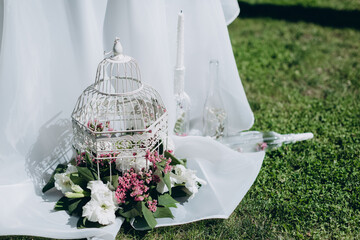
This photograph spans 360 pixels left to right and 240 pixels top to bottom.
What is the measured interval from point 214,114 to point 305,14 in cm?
320

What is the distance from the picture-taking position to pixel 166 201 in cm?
204

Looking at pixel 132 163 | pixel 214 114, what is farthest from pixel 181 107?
pixel 132 163

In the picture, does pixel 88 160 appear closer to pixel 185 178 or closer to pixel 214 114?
pixel 185 178

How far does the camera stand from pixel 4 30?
77.8 inches

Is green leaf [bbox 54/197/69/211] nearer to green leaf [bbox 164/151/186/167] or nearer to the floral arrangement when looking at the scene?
the floral arrangement

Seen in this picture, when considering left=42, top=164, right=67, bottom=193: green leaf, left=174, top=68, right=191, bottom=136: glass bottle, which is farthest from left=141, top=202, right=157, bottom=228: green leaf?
left=174, top=68, right=191, bottom=136: glass bottle

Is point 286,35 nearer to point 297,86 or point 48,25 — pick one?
point 297,86

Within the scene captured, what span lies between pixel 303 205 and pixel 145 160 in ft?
2.95

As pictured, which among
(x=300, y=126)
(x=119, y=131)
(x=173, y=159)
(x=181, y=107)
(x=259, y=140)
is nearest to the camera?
(x=119, y=131)

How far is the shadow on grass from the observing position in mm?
4973

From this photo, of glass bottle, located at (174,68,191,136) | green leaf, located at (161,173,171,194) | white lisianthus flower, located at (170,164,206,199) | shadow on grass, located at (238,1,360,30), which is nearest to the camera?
green leaf, located at (161,173,171,194)

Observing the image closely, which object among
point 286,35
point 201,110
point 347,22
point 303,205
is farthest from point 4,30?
point 347,22

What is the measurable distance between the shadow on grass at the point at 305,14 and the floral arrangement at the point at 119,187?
3.57 metres

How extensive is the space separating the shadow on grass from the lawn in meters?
0.04
